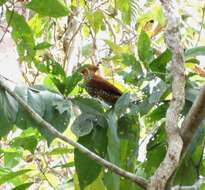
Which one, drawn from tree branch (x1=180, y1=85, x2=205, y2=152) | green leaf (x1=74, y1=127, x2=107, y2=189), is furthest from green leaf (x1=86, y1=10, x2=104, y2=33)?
tree branch (x1=180, y1=85, x2=205, y2=152)

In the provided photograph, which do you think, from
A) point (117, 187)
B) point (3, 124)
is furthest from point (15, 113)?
point (117, 187)

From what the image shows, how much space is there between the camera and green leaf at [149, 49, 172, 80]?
93cm

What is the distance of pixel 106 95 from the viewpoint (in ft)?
3.21

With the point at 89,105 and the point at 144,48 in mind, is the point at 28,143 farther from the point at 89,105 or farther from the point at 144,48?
the point at 144,48

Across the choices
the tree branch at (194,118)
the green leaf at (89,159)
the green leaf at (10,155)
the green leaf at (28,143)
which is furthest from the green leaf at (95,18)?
the tree branch at (194,118)

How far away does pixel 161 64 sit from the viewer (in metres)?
0.93

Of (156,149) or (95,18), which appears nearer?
(156,149)

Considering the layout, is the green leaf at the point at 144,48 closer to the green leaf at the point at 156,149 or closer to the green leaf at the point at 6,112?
the green leaf at the point at 156,149

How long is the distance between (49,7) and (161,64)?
0.86 feet

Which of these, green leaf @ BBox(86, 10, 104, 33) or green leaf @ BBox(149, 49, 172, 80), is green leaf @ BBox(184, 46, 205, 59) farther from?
green leaf @ BBox(86, 10, 104, 33)

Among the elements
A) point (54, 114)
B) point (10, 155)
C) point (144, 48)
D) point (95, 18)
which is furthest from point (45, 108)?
point (95, 18)

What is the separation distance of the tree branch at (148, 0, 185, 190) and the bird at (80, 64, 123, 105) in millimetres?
195

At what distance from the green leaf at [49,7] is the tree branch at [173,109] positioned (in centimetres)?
23

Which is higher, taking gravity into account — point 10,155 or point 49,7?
point 49,7
